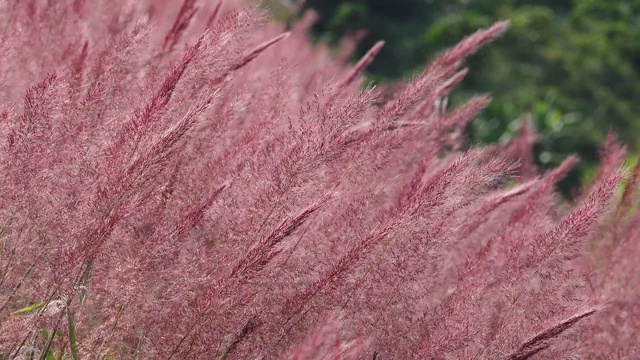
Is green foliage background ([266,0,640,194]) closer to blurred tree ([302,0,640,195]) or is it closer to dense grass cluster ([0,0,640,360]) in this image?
blurred tree ([302,0,640,195])

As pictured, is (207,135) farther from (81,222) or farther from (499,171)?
(499,171)

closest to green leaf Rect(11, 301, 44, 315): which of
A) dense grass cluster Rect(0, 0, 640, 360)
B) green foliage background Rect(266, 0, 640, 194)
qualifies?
dense grass cluster Rect(0, 0, 640, 360)

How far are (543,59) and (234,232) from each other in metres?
15.1

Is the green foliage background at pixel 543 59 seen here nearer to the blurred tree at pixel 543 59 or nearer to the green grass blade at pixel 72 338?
the blurred tree at pixel 543 59

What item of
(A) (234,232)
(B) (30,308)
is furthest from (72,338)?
(A) (234,232)

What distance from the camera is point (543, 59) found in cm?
1656

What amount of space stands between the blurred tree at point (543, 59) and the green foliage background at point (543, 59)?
0.02 meters

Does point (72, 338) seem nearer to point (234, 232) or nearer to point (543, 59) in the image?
point (234, 232)

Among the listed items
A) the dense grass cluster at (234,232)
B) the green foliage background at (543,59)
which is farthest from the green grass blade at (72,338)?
the green foliage background at (543,59)

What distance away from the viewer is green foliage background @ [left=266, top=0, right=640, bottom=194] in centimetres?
1427

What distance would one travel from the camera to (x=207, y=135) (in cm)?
240

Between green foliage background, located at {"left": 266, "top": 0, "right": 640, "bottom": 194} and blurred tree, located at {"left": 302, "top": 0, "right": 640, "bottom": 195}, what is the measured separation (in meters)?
0.02

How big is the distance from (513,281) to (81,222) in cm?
99

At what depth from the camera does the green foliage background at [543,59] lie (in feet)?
46.8
